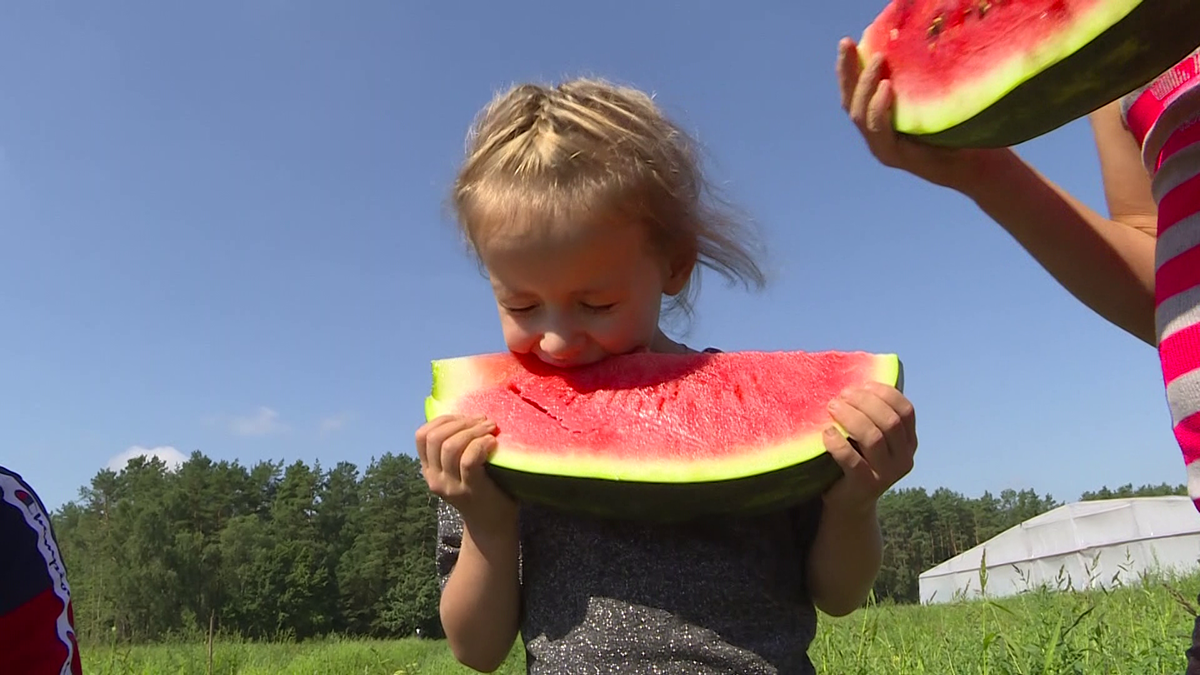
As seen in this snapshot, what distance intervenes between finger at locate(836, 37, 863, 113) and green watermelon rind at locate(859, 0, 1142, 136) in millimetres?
60

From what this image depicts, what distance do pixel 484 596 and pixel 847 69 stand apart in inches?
37.0

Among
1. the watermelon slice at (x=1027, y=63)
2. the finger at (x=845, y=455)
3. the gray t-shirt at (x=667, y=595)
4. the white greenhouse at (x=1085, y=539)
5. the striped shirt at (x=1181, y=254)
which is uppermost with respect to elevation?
the white greenhouse at (x=1085, y=539)

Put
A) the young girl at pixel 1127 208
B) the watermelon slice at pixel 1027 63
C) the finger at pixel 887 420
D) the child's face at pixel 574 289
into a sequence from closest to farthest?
1. the watermelon slice at pixel 1027 63
2. the young girl at pixel 1127 208
3. the finger at pixel 887 420
4. the child's face at pixel 574 289

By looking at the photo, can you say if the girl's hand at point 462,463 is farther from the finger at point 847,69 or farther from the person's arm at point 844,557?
the finger at point 847,69

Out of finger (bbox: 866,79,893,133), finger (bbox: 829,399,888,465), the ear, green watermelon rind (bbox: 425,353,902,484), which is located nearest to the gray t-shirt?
green watermelon rind (bbox: 425,353,902,484)

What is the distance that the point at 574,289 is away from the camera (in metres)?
1.33

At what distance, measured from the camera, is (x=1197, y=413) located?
0.96 metres

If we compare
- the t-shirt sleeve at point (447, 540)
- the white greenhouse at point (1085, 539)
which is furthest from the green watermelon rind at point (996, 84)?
the white greenhouse at point (1085, 539)

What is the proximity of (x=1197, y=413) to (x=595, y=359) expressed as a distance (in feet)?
2.75

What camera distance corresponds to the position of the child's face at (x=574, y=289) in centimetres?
132

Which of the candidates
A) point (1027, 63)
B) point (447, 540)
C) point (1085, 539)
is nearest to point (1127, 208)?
point (1027, 63)

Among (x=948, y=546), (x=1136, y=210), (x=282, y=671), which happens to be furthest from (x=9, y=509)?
(x=948, y=546)

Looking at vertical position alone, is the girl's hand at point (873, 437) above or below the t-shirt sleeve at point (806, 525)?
above

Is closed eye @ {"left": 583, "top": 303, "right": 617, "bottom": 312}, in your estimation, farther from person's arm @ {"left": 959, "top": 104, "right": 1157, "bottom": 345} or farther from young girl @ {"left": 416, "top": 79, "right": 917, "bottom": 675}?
person's arm @ {"left": 959, "top": 104, "right": 1157, "bottom": 345}
